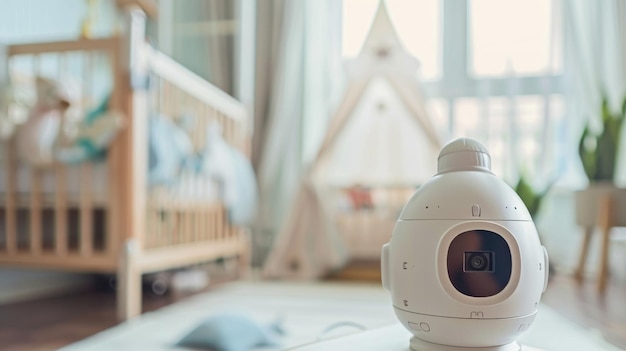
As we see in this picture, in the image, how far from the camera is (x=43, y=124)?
57.2 inches

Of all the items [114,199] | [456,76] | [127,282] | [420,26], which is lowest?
[127,282]

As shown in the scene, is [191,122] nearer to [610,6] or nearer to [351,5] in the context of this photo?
[351,5]

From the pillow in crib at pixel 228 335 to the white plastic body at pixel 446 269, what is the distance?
1.86 ft

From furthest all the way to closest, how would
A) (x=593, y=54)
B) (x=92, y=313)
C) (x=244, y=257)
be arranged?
(x=244, y=257) < (x=593, y=54) < (x=92, y=313)

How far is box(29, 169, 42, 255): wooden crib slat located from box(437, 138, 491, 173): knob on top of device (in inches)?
51.0

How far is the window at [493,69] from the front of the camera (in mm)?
2375

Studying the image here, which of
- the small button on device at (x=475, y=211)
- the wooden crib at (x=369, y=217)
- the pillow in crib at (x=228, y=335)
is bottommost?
the pillow in crib at (x=228, y=335)

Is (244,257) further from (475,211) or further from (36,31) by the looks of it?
(475,211)

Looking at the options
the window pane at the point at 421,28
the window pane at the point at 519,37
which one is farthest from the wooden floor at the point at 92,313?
the window pane at the point at 421,28

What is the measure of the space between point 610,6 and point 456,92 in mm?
705

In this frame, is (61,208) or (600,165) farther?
(600,165)

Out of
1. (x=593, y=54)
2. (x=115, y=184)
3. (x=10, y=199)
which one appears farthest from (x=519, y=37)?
(x=10, y=199)

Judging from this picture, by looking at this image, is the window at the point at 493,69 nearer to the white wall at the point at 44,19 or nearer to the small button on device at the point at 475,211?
the white wall at the point at 44,19

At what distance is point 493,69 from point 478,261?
2.14 meters
